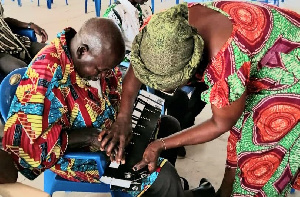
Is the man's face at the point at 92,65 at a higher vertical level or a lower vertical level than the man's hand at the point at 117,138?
higher

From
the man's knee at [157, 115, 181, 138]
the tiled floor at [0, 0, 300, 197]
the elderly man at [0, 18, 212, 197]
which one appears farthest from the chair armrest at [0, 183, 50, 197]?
the tiled floor at [0, 0, 300, 197]

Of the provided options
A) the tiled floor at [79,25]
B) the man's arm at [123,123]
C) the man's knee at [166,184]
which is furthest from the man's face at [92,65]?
the tiled floor at [79,25]

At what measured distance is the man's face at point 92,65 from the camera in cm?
158

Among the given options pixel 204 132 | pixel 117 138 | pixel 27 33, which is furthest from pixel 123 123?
pixel 27 33

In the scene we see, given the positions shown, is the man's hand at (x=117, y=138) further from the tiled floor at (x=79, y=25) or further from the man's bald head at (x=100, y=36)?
the tiled floor at (x=79, y=25)

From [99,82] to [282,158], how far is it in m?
0.93

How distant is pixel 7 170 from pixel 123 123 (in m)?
0.57

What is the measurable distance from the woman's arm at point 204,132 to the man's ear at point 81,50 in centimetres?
49

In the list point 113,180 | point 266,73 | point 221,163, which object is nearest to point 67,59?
point 113,180

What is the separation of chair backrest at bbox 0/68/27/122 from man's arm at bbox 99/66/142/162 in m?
0.43

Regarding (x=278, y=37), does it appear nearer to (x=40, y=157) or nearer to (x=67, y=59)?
(x=67, y=59)

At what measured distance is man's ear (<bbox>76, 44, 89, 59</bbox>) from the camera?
5.11ft

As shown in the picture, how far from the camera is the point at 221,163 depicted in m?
2.63

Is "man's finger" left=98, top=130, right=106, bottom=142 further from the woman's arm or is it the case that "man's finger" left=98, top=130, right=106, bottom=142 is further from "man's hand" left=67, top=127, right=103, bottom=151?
the woman's arm
